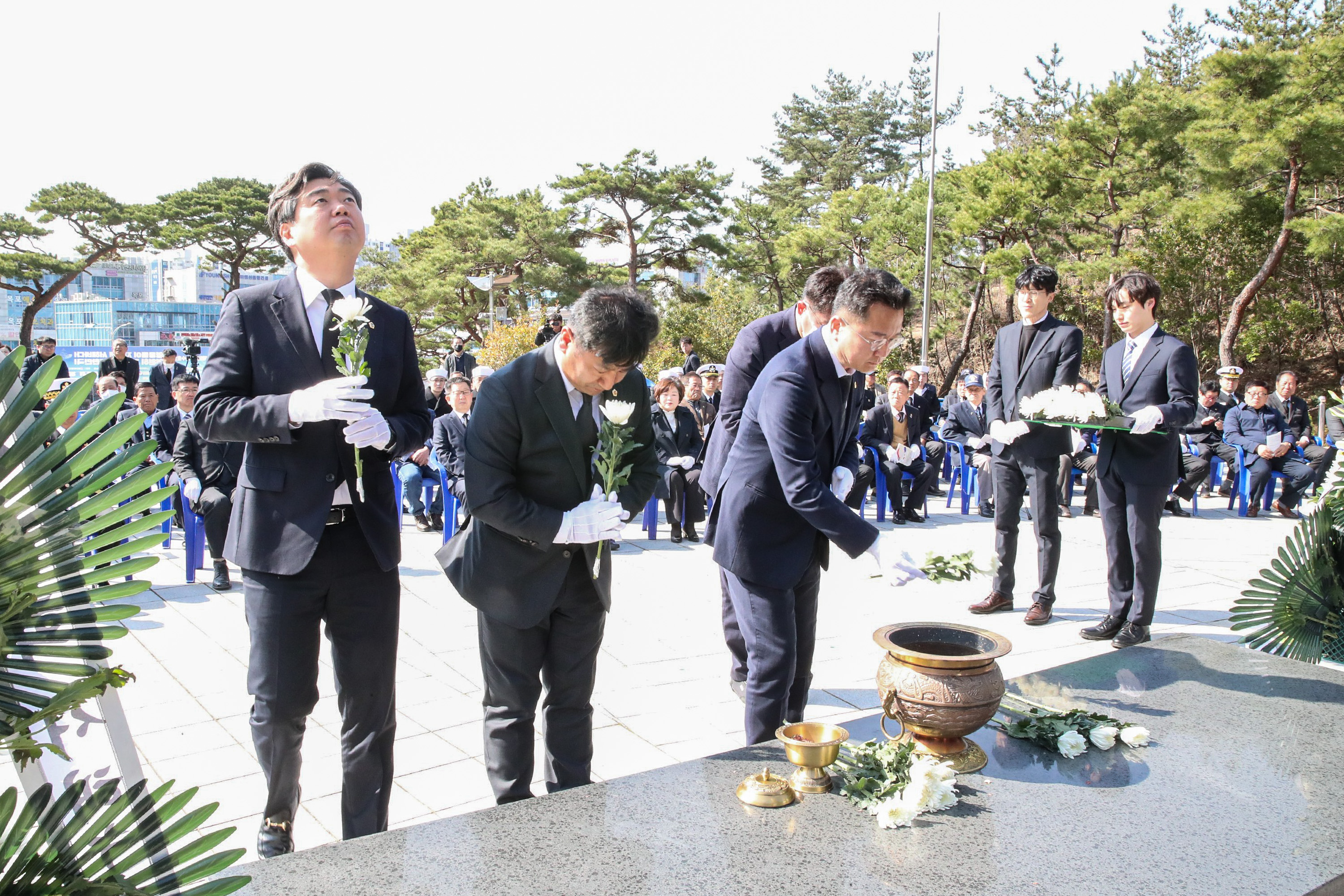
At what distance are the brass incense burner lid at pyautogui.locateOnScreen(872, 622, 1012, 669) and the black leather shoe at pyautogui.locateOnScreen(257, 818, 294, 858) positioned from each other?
1.69 meters

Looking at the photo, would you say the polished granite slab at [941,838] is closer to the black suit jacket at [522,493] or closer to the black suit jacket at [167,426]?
the black suit jacket at [522,493]

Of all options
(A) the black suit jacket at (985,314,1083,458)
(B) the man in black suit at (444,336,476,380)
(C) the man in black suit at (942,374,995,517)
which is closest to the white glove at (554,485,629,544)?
(A) the black suit jacket at (985,314,1083,458)

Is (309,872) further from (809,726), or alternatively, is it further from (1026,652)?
(1026,652)

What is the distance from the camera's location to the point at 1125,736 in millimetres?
2604

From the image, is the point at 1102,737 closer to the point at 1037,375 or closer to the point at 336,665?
the point at 336,665

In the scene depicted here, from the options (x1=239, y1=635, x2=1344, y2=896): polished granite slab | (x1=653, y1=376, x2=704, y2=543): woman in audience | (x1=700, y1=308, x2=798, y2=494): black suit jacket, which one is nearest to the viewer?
(x1=239, y1=635, x2=1344, y2=896): polished granite slab

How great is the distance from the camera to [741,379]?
165 inches

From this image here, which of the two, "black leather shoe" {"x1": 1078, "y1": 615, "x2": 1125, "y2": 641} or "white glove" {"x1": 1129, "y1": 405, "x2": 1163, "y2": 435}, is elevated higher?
"white glove" {"x1": 1129, "y1": 405, "x2": 1163, "y2": 435}

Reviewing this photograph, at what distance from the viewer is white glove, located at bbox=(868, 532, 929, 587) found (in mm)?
2693

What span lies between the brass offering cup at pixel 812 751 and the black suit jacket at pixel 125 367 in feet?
39.7

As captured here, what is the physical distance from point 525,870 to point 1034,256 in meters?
23.4

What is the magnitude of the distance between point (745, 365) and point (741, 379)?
2.7 inches

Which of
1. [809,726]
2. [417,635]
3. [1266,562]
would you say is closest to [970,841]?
[809,726]

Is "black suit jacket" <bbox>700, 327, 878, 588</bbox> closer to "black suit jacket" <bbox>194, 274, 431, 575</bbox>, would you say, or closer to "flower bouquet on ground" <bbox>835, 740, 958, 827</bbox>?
"flower bouquet on ground" <bbox>835, 740, 958, 827</bbox>
